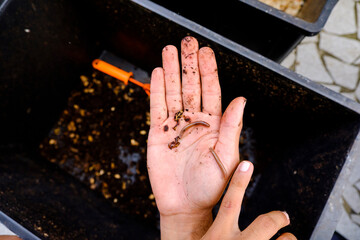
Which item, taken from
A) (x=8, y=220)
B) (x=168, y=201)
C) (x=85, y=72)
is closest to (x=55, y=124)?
(x=85, y=72)

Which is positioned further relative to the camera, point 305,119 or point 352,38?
point 352,38

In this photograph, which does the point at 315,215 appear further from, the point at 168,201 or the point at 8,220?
the point at 8,220

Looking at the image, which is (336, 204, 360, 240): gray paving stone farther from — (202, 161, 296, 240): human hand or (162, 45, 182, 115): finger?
(162, 45, 182, 115): finger

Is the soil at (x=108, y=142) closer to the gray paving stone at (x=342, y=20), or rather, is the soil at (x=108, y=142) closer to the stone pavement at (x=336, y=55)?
the stone pavement at (x=336, y=55)

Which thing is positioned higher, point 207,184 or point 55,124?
point 207,184

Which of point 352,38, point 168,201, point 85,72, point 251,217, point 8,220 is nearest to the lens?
point 8,220

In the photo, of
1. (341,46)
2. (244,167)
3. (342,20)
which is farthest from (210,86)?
(342,20)

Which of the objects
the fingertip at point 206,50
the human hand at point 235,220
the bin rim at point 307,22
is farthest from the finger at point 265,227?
the bin rim at point 307,22
